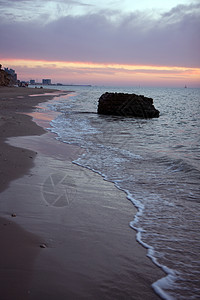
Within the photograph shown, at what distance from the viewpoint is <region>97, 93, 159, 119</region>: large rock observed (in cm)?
2294

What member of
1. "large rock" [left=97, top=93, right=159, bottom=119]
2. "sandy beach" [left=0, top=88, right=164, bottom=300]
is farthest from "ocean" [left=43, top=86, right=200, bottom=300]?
"large rock" [left=97, top=93, right=159, bottom=119]

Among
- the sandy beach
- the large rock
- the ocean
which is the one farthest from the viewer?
the large rock

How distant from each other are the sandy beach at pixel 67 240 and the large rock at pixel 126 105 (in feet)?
58.5

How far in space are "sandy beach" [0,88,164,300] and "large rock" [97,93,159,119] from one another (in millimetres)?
17828

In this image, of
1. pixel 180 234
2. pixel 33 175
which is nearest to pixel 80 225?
pixel 180 234

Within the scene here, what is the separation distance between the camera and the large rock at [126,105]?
75.3ft

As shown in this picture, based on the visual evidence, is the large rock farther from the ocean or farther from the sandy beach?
the sandy beach

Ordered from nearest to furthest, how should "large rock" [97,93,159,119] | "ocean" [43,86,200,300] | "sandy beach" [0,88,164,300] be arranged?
"sandy beach" [0,88,164,300] < "ocean" [43,86,200,300] < "large rock" [97,93,159,119]

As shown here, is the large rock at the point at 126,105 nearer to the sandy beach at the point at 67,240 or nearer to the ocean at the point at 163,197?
the ocean at the point at 163,197

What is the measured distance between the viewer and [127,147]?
9.75 metres

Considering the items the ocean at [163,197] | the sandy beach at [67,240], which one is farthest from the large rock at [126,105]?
the sandy beach at [67,240]

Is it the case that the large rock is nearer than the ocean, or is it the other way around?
the ocean

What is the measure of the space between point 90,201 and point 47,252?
1.66 meters

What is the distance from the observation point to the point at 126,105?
23219mm
